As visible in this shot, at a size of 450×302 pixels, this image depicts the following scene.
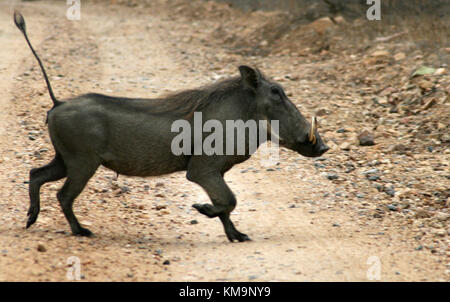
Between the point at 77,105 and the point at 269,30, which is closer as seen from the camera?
the point at 77,105

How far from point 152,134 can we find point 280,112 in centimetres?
101

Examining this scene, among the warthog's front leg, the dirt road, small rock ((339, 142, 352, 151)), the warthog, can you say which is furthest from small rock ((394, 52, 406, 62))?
the warthog's front leg

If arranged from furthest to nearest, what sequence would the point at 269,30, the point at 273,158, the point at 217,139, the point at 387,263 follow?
the point at 269,30
the point at 273,158
the point at 217,139
the point at 387,263

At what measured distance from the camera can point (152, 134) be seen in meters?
5.00

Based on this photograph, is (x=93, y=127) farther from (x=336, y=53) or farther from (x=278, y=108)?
(x=336, y=53)

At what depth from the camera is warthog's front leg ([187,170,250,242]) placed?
194 inches

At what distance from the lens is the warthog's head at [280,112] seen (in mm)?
5195

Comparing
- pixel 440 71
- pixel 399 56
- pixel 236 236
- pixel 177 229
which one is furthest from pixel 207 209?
pixel 399 56

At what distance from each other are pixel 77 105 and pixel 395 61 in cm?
655

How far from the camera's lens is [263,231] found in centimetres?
539

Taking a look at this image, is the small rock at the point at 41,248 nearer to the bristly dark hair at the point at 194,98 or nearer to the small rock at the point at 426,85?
the bristly dark hair at the point at 194,98
